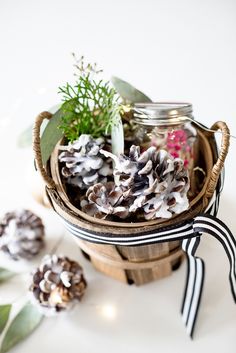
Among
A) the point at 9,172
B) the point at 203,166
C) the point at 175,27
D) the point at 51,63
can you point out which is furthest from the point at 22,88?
the point at 203,166

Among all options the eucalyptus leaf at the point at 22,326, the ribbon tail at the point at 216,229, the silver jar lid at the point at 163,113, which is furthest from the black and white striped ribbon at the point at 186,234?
the eucalyptus leaf at the point at 22,326

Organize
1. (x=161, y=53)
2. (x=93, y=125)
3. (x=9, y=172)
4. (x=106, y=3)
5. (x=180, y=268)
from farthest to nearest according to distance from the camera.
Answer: (x=106, y=3) → (x=161, y=53) → (x=9, y=172) → (x=180, y=268) → (x=93, y=125)

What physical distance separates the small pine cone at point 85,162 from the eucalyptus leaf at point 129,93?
10 centimetres

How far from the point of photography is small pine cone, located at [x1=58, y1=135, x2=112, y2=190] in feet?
1.88

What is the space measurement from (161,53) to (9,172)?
479mm

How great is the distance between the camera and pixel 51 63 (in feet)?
3.48

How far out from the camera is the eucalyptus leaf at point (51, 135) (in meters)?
0.59

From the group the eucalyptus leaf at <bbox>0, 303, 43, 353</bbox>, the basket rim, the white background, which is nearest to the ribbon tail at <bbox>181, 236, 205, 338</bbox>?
the white background

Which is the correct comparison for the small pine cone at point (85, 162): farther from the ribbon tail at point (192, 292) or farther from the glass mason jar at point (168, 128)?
the ribbon tail at point (192, 292)

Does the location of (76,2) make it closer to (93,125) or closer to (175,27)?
(175,27)

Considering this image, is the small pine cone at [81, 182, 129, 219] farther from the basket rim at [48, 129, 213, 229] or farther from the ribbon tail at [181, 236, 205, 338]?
the ribbon tail at [181, 236, 205, 338]

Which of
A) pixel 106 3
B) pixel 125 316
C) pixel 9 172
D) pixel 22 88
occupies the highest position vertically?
pixel 106 3

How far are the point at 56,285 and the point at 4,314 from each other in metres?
0.11

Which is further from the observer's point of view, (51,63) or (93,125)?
(51,63)
